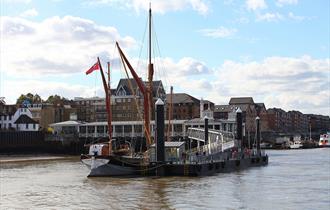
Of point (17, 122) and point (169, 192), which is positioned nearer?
point (169, 192)

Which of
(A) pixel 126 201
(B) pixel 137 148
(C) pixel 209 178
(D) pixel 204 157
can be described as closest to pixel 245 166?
(D) pixel 204 157

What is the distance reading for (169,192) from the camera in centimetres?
4850

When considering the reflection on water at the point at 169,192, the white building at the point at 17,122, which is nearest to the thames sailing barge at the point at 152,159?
the reflection on water at the point at 169,192

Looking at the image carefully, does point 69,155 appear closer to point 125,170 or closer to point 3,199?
point 125,170

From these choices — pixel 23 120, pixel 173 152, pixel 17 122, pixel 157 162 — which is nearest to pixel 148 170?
pixel 157 162

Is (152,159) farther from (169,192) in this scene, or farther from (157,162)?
(169,192)

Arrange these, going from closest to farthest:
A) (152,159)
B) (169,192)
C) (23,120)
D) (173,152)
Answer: (169,192), (152,159), (173,152), (23,120)

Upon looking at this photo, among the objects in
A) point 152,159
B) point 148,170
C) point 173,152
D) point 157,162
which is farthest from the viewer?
point 173,152

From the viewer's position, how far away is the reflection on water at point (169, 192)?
4147 cm

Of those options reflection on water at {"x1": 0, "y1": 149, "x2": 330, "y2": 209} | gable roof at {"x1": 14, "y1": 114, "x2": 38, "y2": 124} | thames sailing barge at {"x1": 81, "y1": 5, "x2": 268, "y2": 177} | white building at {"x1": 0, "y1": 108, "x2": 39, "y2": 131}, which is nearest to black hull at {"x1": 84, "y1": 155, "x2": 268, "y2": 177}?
thames sailing barge at {"x1": 81, "y1": 5, "x2": 268, "y2": 177}

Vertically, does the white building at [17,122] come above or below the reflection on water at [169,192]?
above

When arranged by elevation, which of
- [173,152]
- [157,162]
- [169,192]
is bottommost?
→ [169,192]

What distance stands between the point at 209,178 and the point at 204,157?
353 inches

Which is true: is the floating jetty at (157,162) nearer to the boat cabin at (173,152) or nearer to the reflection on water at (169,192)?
the boat cabin at (173,152)
